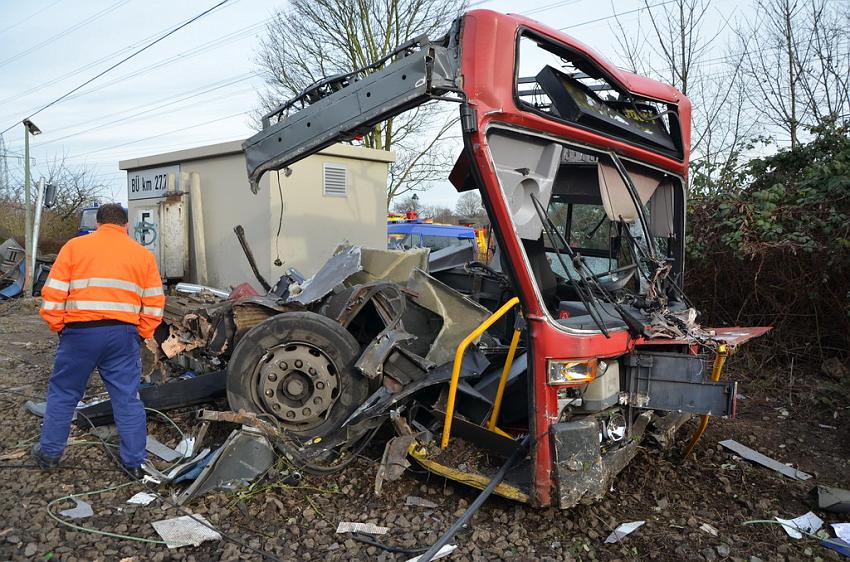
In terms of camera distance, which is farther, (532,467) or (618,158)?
(618,158)

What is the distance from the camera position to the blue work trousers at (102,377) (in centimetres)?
386

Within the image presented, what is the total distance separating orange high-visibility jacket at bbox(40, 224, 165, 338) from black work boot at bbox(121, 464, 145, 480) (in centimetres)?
90

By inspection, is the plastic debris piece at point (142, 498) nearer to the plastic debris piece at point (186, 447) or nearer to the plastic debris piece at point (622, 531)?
the plastic debris piece at point (186, 447)

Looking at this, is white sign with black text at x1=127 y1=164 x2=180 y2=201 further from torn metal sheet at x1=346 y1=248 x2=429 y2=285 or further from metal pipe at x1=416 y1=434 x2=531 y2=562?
metal pipe at x1=416 y1=434 x2=531 y2=562

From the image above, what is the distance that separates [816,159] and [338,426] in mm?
6384

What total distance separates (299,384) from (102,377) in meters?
1.26

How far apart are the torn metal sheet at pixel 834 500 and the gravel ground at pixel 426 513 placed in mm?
63

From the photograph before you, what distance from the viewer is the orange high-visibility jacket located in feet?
12.4

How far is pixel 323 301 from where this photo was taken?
437 cm

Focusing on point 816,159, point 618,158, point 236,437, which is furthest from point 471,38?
point 816,159

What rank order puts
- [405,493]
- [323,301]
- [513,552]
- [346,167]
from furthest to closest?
[346,167], [323,301], [405,493], [513,552]

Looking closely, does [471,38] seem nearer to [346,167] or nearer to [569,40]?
[569,40]

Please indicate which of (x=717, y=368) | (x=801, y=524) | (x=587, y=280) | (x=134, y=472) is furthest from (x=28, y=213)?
(x=801, y=524)

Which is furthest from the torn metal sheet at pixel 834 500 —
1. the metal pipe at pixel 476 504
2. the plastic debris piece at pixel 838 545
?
the metal pipe at pixel 476 504
